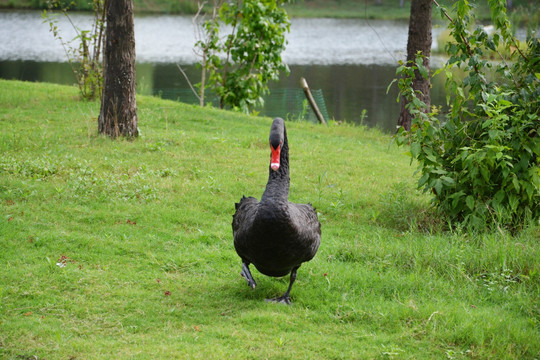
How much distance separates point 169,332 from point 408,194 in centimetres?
475

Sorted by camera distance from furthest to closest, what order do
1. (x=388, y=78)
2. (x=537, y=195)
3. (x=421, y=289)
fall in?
(x=388, y=78)
(x=537, y=195)
(x=421, y=289)

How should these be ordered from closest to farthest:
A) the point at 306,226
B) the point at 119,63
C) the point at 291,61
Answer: the point at 306,226
the point at 119,63
the point at 291,61

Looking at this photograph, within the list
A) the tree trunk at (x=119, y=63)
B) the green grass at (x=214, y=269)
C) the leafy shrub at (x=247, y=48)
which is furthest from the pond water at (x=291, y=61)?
the green grass at (x=214, y=269)

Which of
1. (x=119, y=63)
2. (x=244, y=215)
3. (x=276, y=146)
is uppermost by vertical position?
(x=119, y=63)

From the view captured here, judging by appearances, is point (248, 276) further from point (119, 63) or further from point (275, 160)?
point (119, 63)

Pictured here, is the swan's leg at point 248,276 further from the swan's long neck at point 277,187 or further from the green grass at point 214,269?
the swan's long neck at point 277,187

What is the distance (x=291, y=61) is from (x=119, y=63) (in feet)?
54.8

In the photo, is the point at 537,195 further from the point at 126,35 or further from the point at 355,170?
the point at 126,35

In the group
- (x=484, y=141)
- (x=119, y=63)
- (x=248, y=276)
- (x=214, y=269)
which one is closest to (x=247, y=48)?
(x=119, y=63)

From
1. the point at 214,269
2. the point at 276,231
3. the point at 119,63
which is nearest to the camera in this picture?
the point at 276,231

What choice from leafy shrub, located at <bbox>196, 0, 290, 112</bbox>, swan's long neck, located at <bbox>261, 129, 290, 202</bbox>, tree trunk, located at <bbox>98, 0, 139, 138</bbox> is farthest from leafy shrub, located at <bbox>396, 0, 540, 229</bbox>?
leafy shrub, located at <bbox>196, 0, 290, 112</bbox>

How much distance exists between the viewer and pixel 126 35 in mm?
9148

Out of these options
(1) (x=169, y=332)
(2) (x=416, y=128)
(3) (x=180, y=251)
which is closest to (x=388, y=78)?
(2) (x=416, y=128)

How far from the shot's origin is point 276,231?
4293 mm
